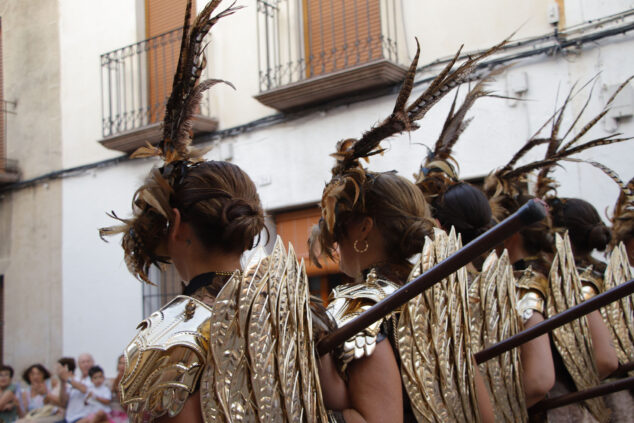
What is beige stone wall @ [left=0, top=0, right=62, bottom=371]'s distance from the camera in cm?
988

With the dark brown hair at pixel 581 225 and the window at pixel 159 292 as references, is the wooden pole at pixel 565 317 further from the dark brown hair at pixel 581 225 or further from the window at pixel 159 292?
the window at pixel 159 292

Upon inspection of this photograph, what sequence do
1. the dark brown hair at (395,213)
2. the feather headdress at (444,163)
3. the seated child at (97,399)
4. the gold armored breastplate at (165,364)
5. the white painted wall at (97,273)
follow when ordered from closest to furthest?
the gold armored breastplate at (165,364) < the dark brown hair at (395,213) < the feather headdress at (444,163) < the seated child at (97,399) < the white painted wall at (97,273)

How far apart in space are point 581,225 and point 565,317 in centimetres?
193

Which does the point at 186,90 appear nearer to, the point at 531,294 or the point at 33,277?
the point at 531,294

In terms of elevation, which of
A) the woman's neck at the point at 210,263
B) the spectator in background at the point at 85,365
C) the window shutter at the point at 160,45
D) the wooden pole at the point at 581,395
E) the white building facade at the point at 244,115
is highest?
the window shutter at the point at 160,45

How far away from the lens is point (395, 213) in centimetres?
226

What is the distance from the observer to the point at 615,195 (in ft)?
19.0

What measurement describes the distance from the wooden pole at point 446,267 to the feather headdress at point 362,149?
1.82 feet

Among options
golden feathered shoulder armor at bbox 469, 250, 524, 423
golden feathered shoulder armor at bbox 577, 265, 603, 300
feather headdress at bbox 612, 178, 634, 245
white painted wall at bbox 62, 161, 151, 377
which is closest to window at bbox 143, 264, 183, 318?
white painted wall at bbox 62, 161, 151, 377

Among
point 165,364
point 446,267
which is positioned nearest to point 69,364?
point 165,364

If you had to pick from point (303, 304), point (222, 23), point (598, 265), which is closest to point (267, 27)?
point (222, 23)

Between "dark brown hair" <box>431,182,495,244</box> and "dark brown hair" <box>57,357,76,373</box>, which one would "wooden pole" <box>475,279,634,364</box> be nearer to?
"dark brown hair" <box>431,182,495,244</box>

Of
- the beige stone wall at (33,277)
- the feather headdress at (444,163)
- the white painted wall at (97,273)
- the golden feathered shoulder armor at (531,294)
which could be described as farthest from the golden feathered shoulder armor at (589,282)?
the beige stone wall at (33,277)

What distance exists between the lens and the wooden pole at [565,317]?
170 centimetres
